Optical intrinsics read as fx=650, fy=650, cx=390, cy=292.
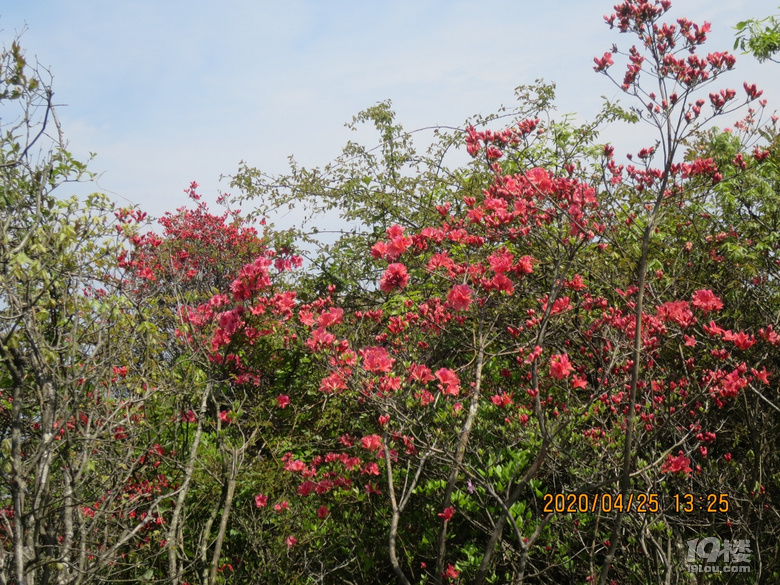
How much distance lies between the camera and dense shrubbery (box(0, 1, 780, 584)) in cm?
304

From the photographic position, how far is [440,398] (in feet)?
11.9

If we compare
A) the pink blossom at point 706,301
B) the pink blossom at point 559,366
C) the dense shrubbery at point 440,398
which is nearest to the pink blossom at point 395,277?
the dense shrubbery at point 440,398

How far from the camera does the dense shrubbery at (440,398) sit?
304 cm

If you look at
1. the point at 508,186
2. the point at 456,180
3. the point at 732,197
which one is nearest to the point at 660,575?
the point at 508,186

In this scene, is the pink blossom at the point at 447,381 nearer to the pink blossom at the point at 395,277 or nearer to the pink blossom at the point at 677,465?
the pink blossom at the point at 395,277

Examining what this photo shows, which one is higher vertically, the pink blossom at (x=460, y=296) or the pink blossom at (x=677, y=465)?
the pink blossom at (x=460, y=296)

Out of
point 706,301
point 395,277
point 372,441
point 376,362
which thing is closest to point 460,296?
point 395,277

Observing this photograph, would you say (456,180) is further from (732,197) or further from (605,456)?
(605,456)

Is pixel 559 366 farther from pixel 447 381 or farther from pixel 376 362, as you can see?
pixel 376 362

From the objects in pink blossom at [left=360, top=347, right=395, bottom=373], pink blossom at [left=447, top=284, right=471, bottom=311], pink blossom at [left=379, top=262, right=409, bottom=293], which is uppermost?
pink blossom at [left=379, top=262, right=409, bottom=293]

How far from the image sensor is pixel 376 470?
149 inches

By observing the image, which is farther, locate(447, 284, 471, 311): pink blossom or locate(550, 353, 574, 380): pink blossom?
locate(447, 284, 471, 311): pink blossom

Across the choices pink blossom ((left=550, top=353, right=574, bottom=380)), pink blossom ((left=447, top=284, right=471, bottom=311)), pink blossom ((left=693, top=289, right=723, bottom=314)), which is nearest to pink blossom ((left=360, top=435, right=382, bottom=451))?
pink blossom ((left=447, top=284, right=471, bottom=311))

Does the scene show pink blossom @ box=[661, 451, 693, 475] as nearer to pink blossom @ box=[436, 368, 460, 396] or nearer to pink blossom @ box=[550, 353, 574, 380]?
pink blossom @ box=[550, 353, 574, 380]
